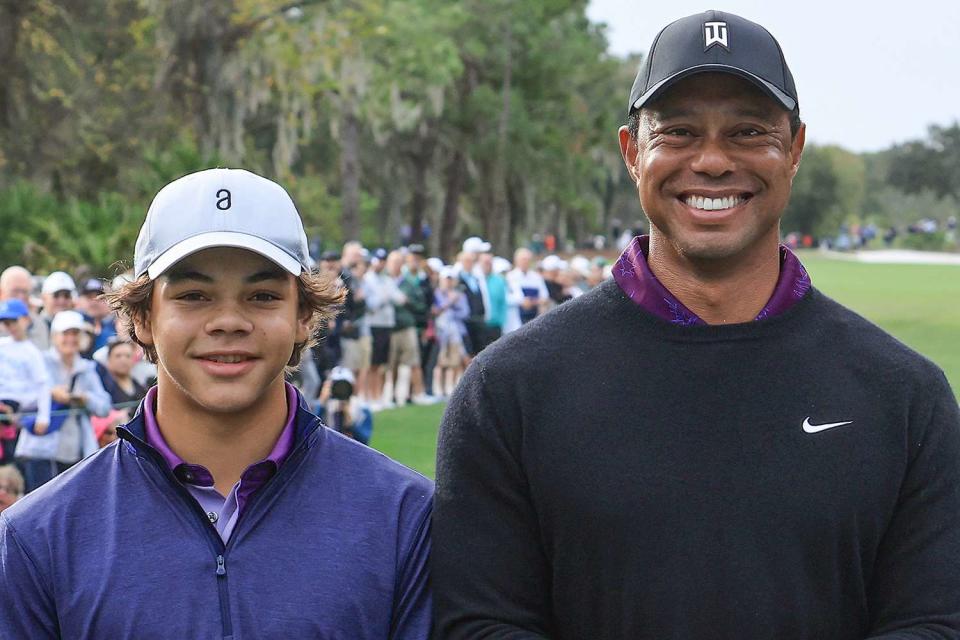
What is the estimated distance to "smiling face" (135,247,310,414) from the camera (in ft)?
8.95

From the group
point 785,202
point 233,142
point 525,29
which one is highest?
point 525,29

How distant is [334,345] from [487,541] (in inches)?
476

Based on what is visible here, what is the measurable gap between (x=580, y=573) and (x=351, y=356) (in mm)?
13283

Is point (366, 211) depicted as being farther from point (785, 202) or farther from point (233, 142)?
point (785, 202)

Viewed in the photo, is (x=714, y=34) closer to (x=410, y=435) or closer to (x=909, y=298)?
(x=410, y=435)

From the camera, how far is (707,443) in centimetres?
267

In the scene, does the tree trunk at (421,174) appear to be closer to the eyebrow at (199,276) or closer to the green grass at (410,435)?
the green grass at (410,435)

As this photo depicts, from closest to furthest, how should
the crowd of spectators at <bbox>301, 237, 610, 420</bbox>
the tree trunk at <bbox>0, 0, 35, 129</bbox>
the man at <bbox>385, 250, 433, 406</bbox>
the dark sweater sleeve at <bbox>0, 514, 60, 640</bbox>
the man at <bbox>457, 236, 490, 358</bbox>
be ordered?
the dark sweater sleeve at <bbox>0, 514, 60, 640</bbox> → the crowd of spectators at <bbox>301, 237, 610, 420</bbox> → the man at <bbox>385, 250, 433, 406</bbox> → the man at <bbox>457, 236, 490, 358</bbox> → the tree trunk at <bbox>0, 0, 35, 129</bbox>

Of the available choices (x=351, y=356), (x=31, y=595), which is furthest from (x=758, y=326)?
(x=351, y=356)

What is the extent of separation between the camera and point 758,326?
2.75 meters

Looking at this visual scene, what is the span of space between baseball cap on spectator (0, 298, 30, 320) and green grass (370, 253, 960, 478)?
2867 millimetres

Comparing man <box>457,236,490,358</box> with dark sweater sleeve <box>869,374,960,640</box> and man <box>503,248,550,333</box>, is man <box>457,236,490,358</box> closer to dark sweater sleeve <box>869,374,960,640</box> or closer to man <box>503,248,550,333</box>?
man <box>503,248,550,333</box>

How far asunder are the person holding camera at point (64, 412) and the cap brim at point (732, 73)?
6596mm

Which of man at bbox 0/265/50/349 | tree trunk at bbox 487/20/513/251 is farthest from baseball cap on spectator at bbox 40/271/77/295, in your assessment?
tree trunk at bbox 487/20/513/251
